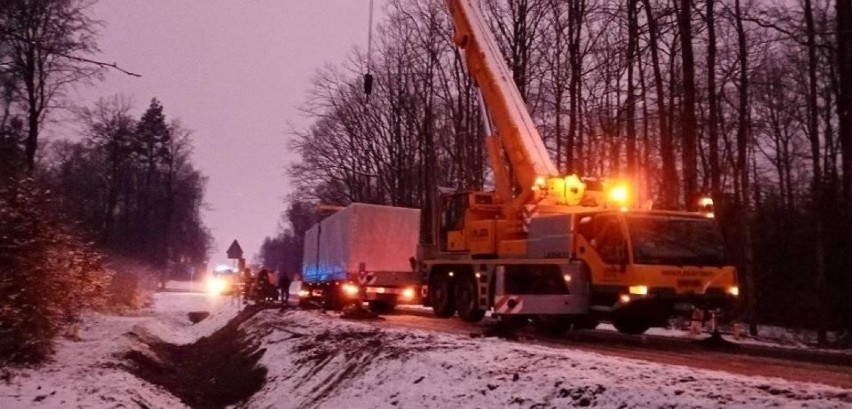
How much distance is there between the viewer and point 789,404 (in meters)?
6.88

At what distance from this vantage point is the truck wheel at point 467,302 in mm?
18609

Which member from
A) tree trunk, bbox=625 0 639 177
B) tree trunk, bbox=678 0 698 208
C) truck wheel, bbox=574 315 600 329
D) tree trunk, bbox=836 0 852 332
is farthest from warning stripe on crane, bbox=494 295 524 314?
tree trunk, bbox=625 0 639 177

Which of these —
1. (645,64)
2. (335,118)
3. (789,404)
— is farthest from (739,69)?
(335,118)

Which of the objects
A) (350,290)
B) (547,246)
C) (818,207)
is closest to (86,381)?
(547,246)

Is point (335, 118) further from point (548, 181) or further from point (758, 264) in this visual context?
point (548, 181)

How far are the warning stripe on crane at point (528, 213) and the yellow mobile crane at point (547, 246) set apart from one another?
27mm

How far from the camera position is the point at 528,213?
17.3 metres

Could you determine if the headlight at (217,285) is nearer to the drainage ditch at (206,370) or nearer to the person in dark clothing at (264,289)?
the person in dark clothing at (264,289)

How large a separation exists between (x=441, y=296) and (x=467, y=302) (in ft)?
4.21

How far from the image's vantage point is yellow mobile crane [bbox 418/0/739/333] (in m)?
14.3

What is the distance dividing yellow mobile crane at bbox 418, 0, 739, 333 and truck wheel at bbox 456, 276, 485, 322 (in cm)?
3

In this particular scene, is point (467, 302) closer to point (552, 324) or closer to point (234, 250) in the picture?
point (552, 324)

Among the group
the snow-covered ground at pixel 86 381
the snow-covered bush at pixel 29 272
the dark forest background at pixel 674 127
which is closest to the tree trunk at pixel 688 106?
the dark forest background at pixel 674 127

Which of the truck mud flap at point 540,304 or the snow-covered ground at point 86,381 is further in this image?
the truck mud flap at point 540,304
